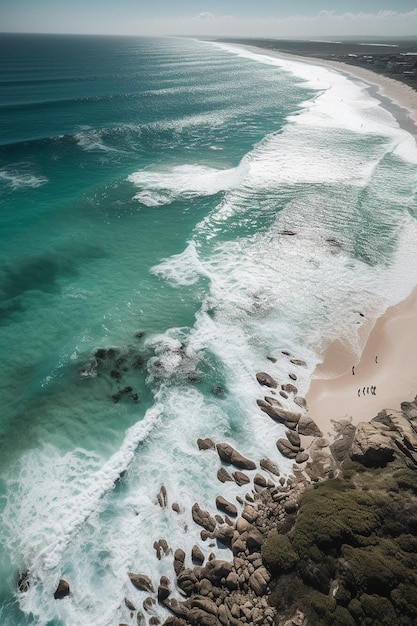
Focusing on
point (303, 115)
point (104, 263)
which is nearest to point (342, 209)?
point (104, 263)

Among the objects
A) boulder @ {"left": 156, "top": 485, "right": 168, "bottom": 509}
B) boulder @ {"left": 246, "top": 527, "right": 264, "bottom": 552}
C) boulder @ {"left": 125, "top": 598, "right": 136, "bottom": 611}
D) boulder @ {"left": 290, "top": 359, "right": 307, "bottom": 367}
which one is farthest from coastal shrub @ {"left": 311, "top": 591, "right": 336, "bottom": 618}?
boulder @ {"left": 290, "top": 359, "right": 307, "bottom": 367}

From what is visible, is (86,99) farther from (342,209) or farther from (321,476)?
(321,476)

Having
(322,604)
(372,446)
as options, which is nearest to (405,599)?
(322,604)

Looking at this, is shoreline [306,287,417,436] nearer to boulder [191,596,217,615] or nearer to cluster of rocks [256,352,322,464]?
cluster of rocks [256,352,322,464]

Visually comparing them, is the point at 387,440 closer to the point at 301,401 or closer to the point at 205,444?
the point at 301,401

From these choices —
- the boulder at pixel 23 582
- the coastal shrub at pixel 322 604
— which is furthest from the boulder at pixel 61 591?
the coastal shrub at pixel 322 604

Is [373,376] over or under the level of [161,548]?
over
